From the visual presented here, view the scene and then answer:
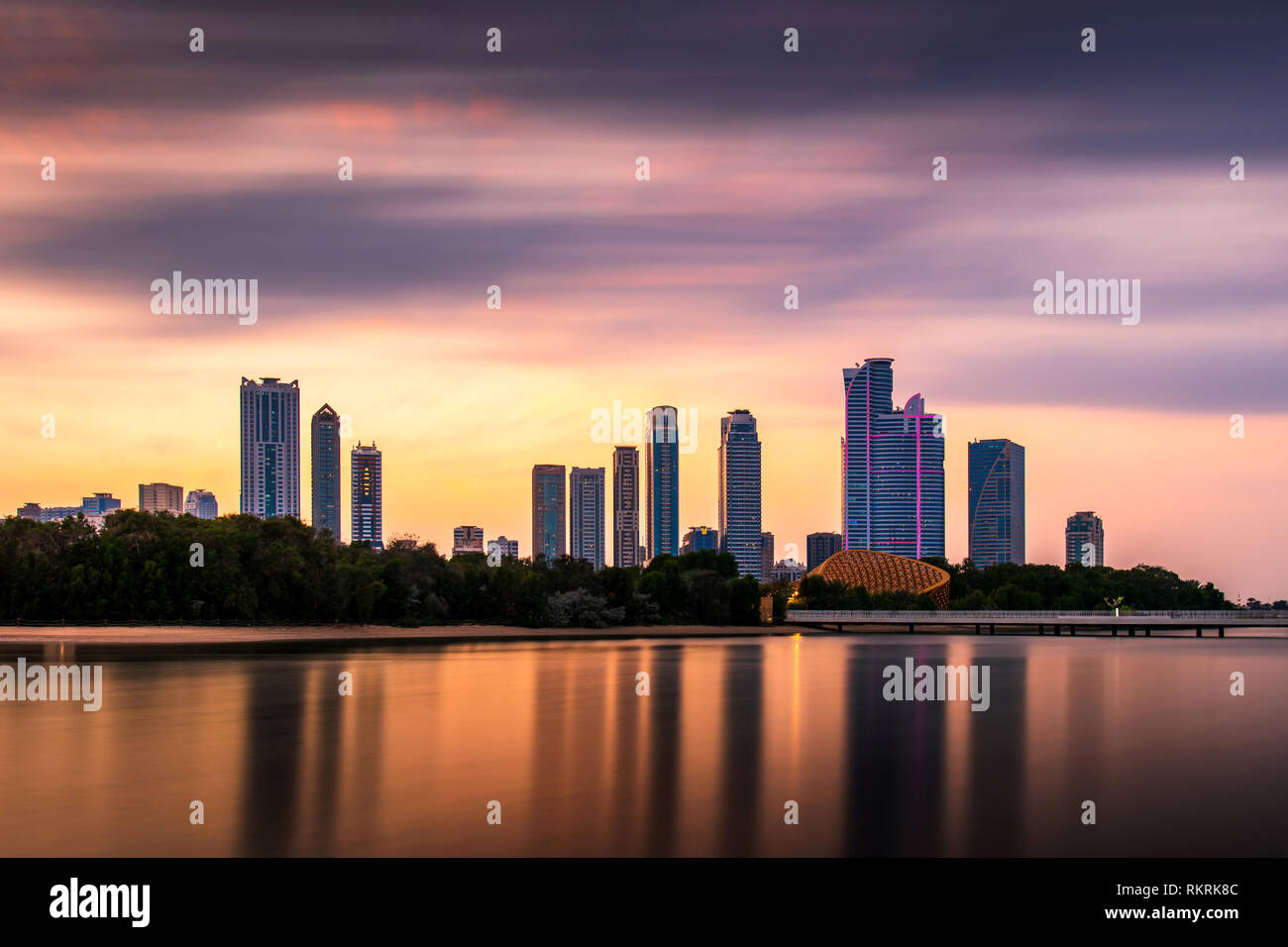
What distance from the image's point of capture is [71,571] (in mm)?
112250

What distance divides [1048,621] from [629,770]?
421 ft

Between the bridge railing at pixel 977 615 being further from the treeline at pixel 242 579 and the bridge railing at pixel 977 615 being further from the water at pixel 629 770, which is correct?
the water at pixel 629 770

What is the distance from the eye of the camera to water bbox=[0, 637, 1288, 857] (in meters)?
23.9

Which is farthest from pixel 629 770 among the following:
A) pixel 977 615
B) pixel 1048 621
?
pixel 1048 621

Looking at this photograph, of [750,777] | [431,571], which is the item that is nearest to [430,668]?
[750,777]

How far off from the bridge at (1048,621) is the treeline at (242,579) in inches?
1474

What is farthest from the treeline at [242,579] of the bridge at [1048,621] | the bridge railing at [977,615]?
the bridge at [1048,621]

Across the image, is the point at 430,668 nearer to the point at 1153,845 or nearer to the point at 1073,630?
the point at 1153,845

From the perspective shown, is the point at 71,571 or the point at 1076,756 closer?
the point at 1076,756

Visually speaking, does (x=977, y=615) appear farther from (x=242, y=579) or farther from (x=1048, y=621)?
(x=242, y=579)

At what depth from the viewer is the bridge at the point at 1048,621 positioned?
14891cm

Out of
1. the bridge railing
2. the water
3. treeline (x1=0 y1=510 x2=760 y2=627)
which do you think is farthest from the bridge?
the water
